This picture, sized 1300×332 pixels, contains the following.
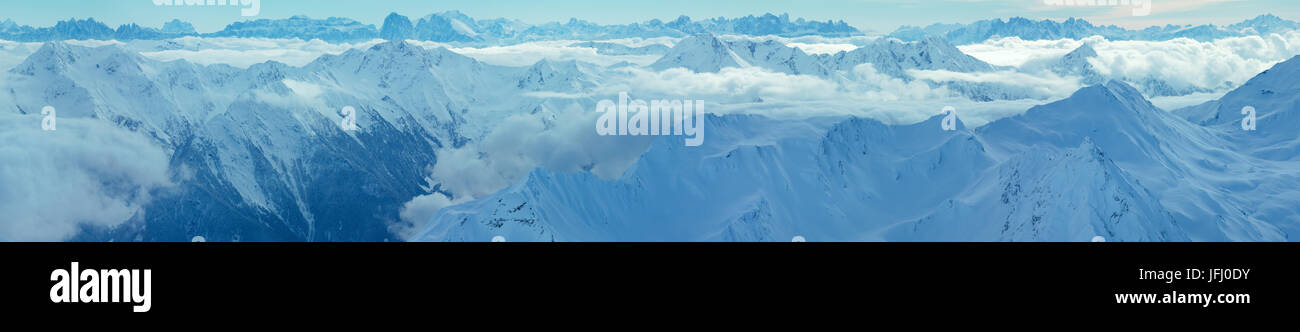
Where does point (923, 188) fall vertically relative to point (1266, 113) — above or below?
below

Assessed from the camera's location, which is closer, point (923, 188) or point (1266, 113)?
point (923, 188)

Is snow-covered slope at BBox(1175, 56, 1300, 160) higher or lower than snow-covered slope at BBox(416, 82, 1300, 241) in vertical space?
higher

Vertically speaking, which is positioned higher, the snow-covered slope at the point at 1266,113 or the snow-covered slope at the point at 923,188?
the snow-covered slope at the point at 1266,113

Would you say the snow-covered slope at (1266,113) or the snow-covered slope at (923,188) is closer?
the snow-covered slope at (923,188)

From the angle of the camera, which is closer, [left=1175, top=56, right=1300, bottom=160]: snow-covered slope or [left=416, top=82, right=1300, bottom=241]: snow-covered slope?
[left=416, top=82, right=1300, bottom=241]: snow-covered slope

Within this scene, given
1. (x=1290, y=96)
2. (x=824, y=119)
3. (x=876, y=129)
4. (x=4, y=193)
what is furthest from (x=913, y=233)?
(x=4, y=193)
